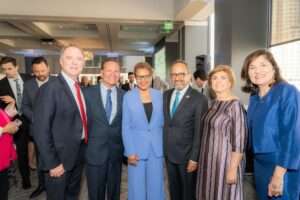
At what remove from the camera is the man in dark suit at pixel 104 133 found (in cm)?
231

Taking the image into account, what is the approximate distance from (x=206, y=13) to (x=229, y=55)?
2.67 meters

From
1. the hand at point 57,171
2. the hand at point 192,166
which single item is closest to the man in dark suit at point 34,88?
the hand at point 57,171

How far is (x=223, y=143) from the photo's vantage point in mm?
2014

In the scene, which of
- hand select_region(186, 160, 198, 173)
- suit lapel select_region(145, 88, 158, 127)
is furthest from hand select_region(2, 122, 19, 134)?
hand select_region(186, 160, 198, 173)

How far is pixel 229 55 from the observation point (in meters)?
3.62

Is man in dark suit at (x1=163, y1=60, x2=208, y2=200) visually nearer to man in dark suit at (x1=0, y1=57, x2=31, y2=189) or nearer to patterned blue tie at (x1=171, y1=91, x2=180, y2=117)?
patterned blue tie at (x1=171, y1=91, x2=180, y2=117)

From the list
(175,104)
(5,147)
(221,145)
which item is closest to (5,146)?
(5,147)

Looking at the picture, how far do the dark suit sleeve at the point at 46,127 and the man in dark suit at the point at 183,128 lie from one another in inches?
38.5

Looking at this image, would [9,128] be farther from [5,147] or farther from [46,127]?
[46,127]

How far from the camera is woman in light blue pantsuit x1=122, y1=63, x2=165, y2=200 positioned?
2381 mm

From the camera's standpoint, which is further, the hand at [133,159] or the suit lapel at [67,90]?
the hand at [133,159]

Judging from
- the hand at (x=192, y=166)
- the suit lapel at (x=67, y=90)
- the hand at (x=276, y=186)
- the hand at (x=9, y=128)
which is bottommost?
the hand at (x=192, y=166)

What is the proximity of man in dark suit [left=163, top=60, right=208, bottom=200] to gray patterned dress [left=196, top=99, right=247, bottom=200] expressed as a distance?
21cm

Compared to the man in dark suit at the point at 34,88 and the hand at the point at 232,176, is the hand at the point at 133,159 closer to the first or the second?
the hand at the point at 232,176
